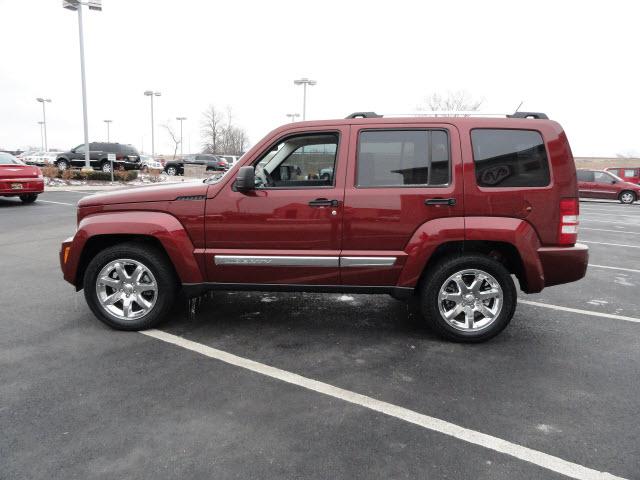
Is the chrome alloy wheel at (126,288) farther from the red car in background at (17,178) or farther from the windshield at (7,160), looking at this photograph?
the windshield at (7,160)

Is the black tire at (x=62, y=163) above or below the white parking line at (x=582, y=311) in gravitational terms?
above

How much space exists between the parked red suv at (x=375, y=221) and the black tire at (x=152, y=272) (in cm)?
1

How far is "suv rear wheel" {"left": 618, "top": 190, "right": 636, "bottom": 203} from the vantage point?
74.1ft

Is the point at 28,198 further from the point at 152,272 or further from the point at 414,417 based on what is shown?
the point at 414,417

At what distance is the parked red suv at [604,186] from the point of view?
22750 millimetres

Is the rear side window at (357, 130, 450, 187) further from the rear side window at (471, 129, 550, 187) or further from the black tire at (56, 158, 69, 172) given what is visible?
the black tire at (56, 158, 69, 172)

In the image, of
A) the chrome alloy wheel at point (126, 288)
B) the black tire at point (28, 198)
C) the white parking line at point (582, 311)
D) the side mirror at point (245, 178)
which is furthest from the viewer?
the black tire at point (28, 198)

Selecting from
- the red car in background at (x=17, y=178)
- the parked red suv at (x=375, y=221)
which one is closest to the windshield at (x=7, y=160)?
the red car in background at (x=17, y=178)

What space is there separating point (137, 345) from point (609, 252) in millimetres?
8545

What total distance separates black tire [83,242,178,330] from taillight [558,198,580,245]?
3.42 m

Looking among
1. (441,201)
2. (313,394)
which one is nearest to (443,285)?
(441,201)

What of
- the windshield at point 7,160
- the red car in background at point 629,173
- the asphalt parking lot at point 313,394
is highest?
the red car in background at point 629,173

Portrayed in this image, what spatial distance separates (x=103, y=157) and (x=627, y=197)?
94.4 ft

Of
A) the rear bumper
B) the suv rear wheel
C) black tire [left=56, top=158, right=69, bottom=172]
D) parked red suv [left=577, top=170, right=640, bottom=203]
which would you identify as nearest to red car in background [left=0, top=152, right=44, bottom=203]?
the rear bumper
